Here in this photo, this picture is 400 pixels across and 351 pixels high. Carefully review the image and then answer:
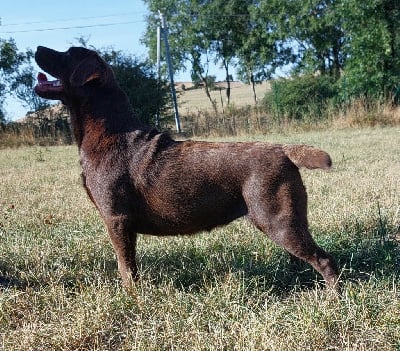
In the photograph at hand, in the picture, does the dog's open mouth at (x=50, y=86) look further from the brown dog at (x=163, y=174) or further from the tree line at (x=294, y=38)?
the tree line at (x=294, y=38)

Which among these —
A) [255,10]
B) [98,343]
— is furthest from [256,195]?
[255,10]

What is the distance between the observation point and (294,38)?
36.6m

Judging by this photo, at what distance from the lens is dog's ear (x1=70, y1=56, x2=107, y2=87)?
413 cm

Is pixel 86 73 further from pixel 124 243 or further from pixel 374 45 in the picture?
pixel 374 45

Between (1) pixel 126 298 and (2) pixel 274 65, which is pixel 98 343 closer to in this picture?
(1) pixel 126 298

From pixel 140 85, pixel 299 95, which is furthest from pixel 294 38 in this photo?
pixel 140 85

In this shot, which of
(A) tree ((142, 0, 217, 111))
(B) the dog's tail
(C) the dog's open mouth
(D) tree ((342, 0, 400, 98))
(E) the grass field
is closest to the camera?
(E) the grass field

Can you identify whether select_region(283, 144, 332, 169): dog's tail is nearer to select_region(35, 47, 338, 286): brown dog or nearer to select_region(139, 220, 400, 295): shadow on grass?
select_region(35, 47, 338, 286): brown dog

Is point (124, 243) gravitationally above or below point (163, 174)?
below

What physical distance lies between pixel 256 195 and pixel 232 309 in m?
0.87

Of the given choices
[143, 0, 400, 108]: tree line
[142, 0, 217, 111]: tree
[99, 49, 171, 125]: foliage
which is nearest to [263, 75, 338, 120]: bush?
[143, 0, 400, 108]: tree line

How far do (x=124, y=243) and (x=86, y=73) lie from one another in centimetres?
143

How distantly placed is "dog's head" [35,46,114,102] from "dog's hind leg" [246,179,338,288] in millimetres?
1630

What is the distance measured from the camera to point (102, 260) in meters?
4.72
